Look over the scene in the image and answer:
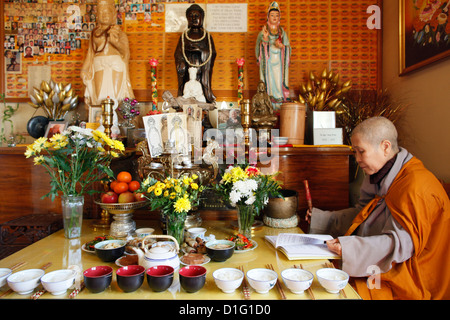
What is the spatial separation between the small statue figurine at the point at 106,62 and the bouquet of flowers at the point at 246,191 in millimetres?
2056

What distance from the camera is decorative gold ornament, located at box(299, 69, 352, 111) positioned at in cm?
292

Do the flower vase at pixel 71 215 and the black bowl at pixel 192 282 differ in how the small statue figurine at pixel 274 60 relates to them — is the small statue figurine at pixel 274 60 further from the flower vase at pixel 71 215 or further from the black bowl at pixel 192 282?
the black bowl at pixel 192 282

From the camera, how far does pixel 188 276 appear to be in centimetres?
113

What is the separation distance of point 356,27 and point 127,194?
315 centimetres

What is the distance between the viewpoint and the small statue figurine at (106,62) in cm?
326

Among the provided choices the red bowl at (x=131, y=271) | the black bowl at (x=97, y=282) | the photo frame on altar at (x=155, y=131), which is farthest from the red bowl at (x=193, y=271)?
the photo frame on altar at (x=155, y=131)

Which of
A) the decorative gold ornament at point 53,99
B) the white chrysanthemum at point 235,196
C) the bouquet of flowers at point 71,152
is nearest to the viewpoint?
the white chrysanthemum at point 235,196

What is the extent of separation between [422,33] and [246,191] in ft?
7.17

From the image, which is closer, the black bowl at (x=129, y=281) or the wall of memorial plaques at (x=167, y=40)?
the black bowl at (x=129, y=281)

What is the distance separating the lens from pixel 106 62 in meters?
3.27

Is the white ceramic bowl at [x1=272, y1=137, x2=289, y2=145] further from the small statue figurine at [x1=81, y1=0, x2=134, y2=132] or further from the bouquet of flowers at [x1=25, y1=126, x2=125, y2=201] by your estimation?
the small statue figurine at [x1=81, y1=0, x2=134, y2=132]

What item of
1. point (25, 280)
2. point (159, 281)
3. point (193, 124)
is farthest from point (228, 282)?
point (193, 124)

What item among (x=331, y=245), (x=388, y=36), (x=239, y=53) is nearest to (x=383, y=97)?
(x=388, y=36)

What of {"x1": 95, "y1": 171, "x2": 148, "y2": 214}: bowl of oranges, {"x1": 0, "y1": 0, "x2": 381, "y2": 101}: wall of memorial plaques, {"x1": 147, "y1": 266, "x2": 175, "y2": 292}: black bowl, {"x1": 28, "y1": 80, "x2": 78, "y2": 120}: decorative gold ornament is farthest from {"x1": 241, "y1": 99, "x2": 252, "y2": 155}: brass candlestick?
{"x1": 28, "y1": 80, "x2": 78, "y2": 120}: decorative gold ornament
